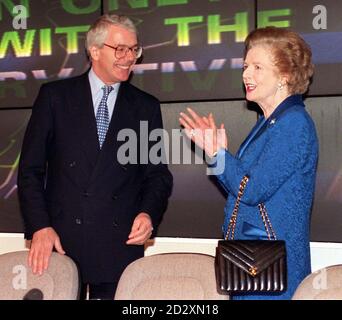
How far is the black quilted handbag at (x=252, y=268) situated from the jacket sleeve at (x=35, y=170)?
1.09 m

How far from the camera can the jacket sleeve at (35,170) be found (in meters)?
3.07

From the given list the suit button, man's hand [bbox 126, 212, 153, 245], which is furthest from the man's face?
man's hand [bbox 126, 212, 153, 245]

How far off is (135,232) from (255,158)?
0.72 m

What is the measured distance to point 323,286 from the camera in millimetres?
2188

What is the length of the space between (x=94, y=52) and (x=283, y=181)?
134cm

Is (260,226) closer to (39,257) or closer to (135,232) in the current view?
(135,232)

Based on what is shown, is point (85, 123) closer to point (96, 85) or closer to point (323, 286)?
point (96, 85)

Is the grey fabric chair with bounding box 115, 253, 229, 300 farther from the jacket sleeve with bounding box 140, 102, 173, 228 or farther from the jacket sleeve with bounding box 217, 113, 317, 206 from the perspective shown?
the jacket sleeve with bounding box 140, 102, 173, 228

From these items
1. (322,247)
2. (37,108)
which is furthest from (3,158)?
(322,247)

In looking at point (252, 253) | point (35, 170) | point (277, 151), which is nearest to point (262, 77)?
point (277, 151)

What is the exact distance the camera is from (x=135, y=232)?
9.92ft

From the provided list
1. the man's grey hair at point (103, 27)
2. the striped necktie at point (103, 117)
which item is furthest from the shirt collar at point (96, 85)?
the man's grey hair at point (103, 27)
